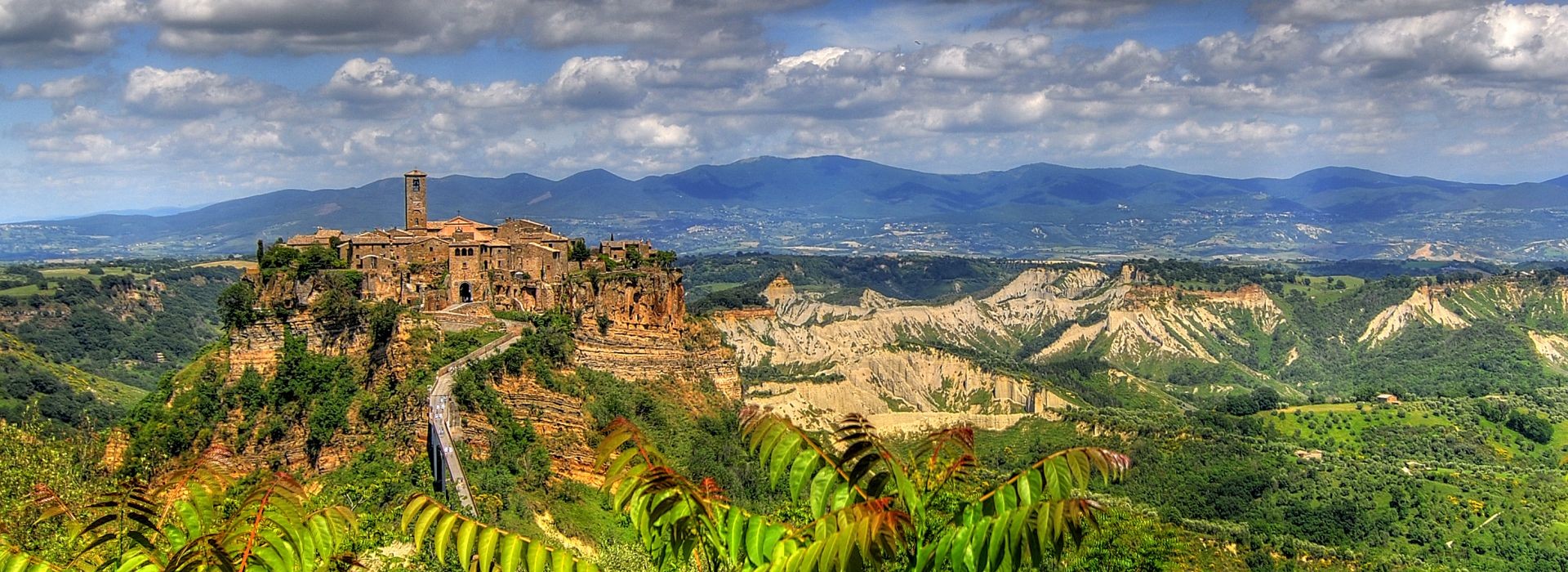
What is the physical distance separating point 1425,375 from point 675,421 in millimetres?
107952

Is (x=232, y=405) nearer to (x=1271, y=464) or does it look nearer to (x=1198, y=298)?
(x=1271, y=464)

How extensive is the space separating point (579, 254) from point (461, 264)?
7.22 m

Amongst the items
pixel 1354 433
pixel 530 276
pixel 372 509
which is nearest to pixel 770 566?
pixel 372 509

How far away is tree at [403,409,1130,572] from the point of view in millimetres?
7633

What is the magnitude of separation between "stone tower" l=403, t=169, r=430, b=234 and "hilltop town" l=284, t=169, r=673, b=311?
115 inches

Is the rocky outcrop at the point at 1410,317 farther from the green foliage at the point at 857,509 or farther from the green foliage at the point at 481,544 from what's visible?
the green foliage at the point at 481,544

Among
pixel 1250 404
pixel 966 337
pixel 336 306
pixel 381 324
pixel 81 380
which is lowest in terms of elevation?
pixel 966 337

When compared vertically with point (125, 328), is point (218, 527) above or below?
above

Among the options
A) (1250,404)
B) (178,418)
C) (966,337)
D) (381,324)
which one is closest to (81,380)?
(178,418)

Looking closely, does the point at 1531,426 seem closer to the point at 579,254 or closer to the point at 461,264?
the point at 579,254

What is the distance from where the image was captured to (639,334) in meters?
54.9

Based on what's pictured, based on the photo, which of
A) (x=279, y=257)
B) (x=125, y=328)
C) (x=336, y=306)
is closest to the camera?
(x=336, y=306)

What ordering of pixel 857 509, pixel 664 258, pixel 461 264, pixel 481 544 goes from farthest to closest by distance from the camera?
pixel 664 258 → pixel 461 264 → pixel 481 544 → pixel 857 509

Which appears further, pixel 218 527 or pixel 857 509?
pixel 218 527
